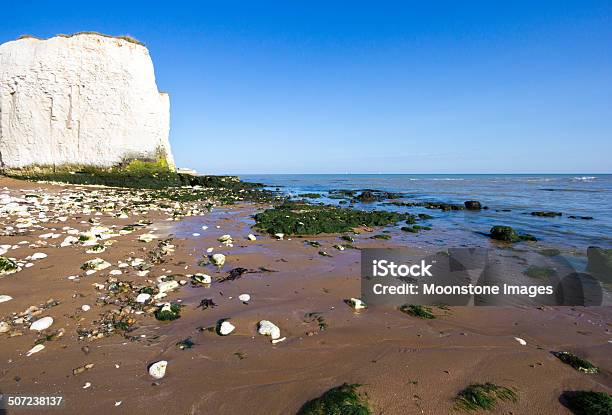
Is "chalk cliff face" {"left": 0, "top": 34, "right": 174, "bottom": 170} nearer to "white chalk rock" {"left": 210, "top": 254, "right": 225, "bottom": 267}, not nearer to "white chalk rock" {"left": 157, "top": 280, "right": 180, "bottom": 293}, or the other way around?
"white chalk rock" {"left": 210, "top": 254, "right": 225, "bottom": 267}

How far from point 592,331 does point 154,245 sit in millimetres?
8345

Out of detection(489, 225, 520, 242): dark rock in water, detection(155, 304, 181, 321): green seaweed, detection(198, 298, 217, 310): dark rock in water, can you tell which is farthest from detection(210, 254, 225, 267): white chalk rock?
detection(489, 225, 520, 242): dark rock in water

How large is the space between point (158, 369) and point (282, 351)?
125cm

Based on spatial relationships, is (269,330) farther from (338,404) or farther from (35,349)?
(35,349)

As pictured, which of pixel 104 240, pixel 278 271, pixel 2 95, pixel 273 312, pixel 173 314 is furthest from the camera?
pixel 2 95

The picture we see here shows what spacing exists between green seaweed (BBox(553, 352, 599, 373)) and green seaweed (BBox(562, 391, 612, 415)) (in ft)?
1.64

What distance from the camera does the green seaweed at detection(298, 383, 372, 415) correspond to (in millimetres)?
2393

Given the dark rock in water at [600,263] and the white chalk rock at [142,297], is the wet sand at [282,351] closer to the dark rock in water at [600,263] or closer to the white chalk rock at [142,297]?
the white chalk rock at [142,297]

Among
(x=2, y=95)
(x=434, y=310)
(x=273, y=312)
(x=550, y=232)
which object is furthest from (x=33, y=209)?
(x=2, y=95)

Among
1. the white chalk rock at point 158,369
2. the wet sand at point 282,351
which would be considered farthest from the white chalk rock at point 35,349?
the white chalk rock at point 158,369

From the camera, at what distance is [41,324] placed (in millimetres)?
3436

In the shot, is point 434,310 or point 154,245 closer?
point 434,310

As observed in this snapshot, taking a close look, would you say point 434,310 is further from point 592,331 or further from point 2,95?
point 2,95

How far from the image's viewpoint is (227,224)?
11.0 metres
